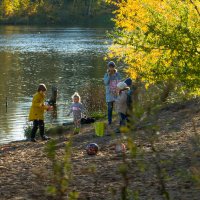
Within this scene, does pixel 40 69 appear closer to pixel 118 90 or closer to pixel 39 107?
pixel 39 107

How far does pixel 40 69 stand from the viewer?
40.3 m

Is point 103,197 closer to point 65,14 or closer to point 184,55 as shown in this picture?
point 184,55

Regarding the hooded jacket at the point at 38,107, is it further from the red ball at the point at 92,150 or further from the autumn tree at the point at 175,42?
the red ball at the point at 92,150

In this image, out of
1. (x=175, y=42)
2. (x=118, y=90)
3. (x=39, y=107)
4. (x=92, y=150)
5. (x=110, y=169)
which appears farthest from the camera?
(x=39, y=107)

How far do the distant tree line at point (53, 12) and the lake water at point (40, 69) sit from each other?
28.9 meters

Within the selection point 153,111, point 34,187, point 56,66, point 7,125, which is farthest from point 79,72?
point 153,111

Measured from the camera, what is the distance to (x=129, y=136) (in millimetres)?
4320

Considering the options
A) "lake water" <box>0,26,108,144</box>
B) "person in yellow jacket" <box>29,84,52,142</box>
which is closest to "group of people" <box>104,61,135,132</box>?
"person in yellow jacket" <box>29,84,52,142</box>

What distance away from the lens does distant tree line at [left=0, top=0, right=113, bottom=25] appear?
97.3m

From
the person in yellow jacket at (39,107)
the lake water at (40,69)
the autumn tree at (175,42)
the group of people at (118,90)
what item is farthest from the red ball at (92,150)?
the lake water at (40,69)

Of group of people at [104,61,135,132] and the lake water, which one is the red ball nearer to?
group of people at [104,61,135,132]

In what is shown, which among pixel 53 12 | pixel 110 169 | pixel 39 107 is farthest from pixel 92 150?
pixel 53 12

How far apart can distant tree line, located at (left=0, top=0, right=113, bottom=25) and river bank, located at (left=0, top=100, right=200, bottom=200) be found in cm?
8294

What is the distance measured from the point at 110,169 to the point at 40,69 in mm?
31855
